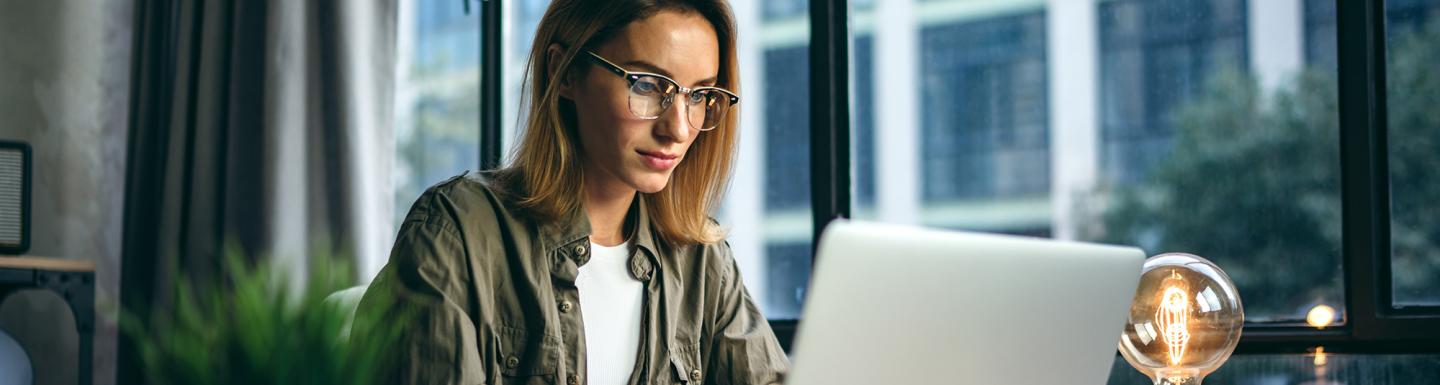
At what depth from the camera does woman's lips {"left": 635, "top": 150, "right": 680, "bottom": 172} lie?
1366 millimetres

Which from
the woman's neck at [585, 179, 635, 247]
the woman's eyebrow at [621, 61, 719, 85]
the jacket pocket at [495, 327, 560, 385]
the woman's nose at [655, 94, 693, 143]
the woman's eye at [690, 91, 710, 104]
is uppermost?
the woman's eyebrow at [621, 61, 719, 85]

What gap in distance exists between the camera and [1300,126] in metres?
2.11

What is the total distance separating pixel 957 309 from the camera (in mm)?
807

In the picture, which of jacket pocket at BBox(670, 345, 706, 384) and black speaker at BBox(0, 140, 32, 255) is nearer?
jacket pocket at BBox(670, 345, 706, 384)

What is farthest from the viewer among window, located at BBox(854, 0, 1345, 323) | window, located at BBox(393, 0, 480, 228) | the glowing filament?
window, located at BBox(393, 0, 480, 228)

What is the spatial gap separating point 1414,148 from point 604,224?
4.48 ft

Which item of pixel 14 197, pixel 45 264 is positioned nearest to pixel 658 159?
pixel 45 264

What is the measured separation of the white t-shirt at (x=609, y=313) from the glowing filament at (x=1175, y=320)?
22.8 inches

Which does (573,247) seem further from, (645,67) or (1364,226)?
(1364,226)

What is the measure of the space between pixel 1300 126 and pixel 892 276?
64.1 inches

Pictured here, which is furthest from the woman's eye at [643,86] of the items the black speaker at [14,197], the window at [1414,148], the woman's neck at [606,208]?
the black speaker at [14,197]

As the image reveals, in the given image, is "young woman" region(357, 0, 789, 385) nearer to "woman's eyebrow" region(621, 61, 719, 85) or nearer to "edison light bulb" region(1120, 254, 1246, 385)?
"woman's eyebrow" region(621, 61, 719, 85)

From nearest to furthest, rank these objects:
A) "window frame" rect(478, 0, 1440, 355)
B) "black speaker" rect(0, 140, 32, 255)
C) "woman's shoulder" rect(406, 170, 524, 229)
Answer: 1. "woman's shoulder" rect(406, 170, 524, 229)
2. "window frame" rect(478, 0, 1440, 355)
3. "black speaker" rect(0, 140, 32, 255)

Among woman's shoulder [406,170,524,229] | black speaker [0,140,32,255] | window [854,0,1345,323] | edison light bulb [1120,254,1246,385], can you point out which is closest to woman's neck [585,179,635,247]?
woman's shoulder [406,170,524,229]
